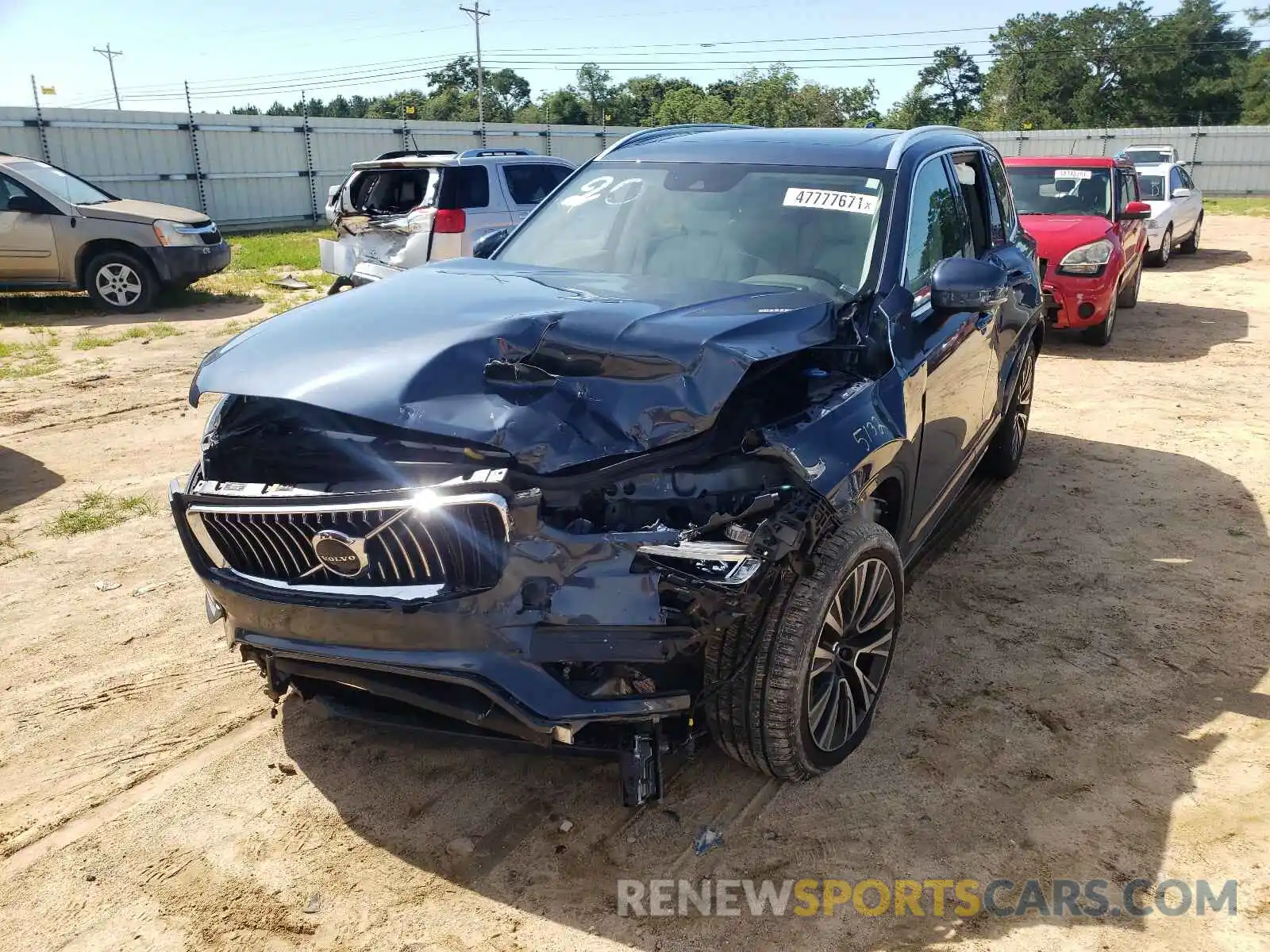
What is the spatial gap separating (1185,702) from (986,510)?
2.03 metres

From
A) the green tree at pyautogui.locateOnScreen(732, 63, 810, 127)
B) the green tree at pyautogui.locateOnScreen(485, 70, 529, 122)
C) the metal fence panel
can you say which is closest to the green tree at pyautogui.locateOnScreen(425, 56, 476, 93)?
the green tree at pyautogui.locateOnScreen(485, 70, 529, 122)

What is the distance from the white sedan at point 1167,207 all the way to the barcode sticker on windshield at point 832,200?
43.5 feet

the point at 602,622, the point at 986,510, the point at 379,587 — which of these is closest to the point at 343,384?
the point at 379,587

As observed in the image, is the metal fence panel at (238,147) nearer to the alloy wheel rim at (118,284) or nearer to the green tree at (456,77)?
the alloy wheel rim at (118,284)

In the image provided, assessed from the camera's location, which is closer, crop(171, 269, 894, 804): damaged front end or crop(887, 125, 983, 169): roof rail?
crop(171, 269, 894, 804): damaged front end

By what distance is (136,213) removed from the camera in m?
11.7

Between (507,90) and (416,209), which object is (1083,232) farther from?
(507,90)

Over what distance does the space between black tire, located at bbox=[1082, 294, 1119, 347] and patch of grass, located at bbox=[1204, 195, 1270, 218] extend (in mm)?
19249

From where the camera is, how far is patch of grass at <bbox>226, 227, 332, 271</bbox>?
50.5ft

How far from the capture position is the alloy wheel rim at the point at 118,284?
457 inches

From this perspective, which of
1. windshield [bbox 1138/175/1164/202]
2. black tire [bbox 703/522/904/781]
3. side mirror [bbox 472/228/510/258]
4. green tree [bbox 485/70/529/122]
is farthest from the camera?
green tree [bbox 485/70/529/122]

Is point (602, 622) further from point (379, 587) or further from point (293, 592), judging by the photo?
point (293, 592)

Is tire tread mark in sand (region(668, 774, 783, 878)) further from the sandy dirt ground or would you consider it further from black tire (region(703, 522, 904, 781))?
black tire (region(703, 522, 904, 781))

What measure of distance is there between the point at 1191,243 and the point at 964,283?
650 inches
